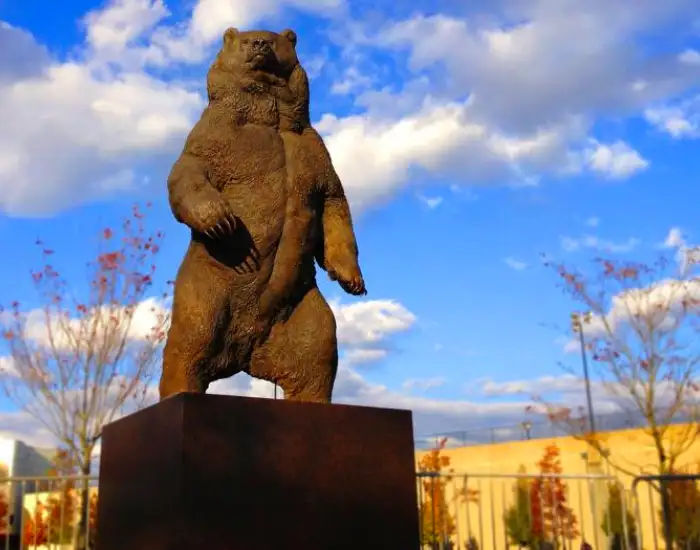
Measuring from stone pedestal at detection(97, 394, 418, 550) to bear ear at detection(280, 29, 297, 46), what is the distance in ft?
6.57

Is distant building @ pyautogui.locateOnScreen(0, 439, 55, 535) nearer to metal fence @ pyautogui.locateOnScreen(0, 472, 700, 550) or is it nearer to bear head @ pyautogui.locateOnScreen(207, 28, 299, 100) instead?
metal fence @ pyautogui.locateOnScreen(0, 472, 700, 550)

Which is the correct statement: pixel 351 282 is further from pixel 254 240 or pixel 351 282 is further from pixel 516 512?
pixel 516 512

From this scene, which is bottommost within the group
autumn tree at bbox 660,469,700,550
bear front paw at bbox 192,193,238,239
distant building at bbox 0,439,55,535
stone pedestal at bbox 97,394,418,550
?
autumn tree at bbox 660,469,700,550

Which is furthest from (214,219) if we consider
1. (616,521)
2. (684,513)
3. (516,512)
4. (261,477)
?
(516,512)

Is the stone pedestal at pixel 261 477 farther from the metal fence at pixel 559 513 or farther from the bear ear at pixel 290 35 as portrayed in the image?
the metal fence at pixel 559 513

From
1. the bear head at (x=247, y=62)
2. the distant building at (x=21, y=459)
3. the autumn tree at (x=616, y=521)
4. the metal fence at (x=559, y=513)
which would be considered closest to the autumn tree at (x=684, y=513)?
the metal fence at (x=559, y=513)

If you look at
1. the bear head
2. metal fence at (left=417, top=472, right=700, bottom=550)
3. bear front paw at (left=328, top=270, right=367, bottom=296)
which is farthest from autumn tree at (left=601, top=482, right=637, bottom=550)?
the bear head

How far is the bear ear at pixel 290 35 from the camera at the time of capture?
12.8 feet

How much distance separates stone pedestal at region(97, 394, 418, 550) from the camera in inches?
104

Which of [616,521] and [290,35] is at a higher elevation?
[290,35]

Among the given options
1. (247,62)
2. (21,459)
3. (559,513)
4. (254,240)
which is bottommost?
(559,513)

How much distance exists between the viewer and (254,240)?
135 inches

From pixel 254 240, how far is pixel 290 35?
1222mm

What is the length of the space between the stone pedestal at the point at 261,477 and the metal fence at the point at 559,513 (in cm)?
343
